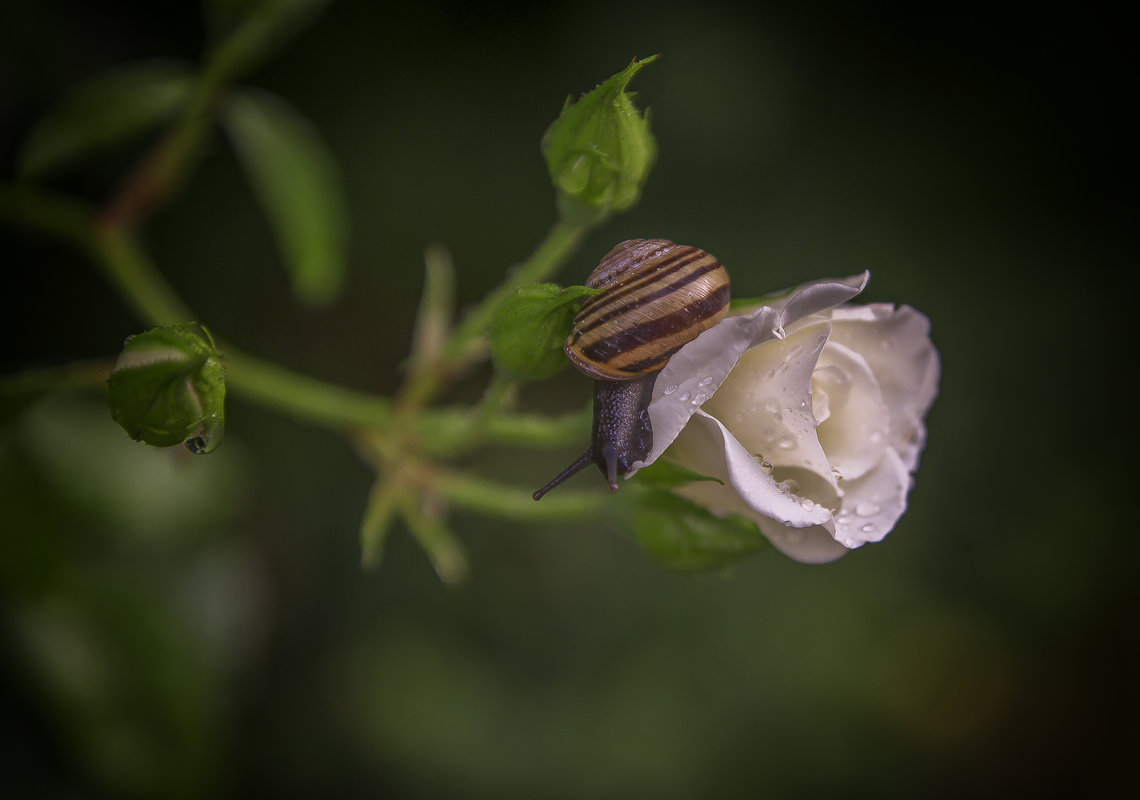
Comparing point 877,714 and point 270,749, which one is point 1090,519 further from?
point 270,749

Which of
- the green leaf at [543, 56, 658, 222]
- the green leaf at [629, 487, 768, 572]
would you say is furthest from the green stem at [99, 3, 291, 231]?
the green leaf at [629, 487, 768, 572]

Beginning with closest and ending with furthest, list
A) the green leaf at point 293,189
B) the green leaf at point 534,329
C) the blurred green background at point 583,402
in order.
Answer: the green leaf at point 534,329 < the green leaf at point 293,189 < the blurred green background at point 583,402

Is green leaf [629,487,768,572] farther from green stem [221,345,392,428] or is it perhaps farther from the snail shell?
green stem [221,345,392,428]

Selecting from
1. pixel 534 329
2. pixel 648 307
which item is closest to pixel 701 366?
pixel 648 307

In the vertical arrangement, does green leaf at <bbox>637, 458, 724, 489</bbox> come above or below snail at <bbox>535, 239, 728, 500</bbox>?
below

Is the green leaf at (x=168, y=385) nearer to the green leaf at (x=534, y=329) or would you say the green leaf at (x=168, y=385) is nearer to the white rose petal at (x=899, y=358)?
the green leaf at (x=534, y=329)

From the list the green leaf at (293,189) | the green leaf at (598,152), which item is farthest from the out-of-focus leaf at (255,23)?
the green leaf at (598,152)

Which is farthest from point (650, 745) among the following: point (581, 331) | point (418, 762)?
point (581, 331)
